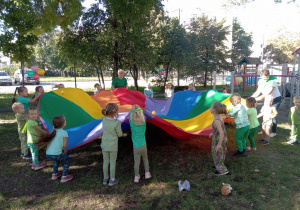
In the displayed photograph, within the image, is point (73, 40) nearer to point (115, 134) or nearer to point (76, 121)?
point (76, 121)

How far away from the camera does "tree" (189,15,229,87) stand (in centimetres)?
1750

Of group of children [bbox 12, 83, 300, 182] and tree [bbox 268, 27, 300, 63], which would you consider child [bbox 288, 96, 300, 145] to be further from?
tree [bbox 268, 27, 300, 63]

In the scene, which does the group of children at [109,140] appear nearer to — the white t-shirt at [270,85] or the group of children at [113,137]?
the group of children at [113,137]

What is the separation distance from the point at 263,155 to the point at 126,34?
7942 mm

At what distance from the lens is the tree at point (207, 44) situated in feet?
57.4

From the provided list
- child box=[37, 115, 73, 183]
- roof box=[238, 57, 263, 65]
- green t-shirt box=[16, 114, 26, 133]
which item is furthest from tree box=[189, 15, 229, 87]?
child box=[37, 115, 73, 183]

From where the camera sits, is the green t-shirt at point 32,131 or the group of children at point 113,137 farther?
the green t-shirt at point 32,131

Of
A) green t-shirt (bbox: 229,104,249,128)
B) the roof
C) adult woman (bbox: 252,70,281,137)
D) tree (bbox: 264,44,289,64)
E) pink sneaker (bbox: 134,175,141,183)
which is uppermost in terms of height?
tree (bbox: 264,44,289,64)

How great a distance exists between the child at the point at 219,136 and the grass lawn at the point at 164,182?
0.15 metres

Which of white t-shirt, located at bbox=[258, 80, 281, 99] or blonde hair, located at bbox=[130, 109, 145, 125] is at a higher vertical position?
white t-shirt, located at bbox=[258, 80, 281, 99]

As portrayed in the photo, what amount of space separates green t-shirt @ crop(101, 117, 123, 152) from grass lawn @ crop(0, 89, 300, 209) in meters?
0.58

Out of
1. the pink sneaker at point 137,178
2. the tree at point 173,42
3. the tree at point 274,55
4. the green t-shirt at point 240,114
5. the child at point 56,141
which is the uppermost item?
the tree at point 274,55

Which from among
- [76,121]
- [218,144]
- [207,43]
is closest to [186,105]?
[218,144]

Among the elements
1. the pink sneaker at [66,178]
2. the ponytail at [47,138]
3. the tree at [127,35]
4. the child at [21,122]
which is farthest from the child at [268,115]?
the tree at [127,35]
